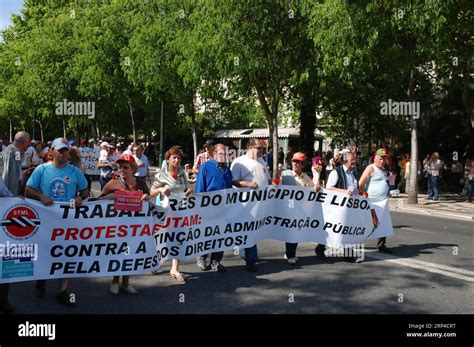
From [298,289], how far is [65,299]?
8.80 feet

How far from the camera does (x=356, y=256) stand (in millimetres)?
8477

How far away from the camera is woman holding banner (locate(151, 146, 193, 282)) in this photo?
7.12 metres

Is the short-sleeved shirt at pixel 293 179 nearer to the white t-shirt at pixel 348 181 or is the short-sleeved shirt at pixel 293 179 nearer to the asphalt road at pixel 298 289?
the white t-shirt at pixel 348 181

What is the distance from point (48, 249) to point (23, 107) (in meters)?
48.3

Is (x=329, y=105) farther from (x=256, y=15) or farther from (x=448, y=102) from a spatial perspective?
(x=256, y=15)

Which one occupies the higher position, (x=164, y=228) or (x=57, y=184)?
(x=57, y=184)

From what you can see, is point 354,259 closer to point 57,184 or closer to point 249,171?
point 249,171

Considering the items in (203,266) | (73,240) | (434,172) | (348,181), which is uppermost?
(348,181)

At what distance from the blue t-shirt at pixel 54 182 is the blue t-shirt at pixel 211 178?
1.91 metres

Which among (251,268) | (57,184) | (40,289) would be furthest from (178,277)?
(57,184)

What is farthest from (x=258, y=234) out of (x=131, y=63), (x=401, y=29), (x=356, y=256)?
(x=131, y=63)

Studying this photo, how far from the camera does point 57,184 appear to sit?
6086 mm

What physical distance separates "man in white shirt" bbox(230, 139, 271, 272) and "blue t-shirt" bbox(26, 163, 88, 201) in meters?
2.43

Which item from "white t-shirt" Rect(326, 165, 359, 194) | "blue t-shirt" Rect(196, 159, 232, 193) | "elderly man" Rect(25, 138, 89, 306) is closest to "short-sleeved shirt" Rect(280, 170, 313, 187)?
"white t-shirt" Rect(326, 165, 359, 194)
